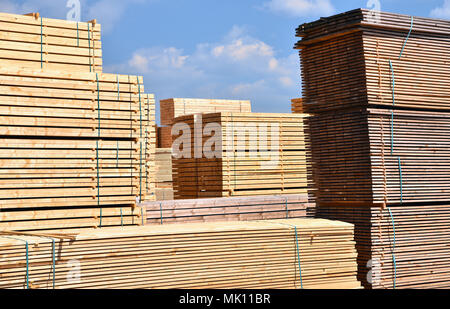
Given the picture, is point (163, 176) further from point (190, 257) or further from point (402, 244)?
point (190, 257)

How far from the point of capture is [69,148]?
9531 millimetres

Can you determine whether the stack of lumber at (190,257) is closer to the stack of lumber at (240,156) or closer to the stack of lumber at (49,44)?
the stack of lumber at (49,44)

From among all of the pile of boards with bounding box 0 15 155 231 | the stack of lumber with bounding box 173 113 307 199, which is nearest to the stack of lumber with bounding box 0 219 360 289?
the pile of boards with bounding box 0 15 155 231

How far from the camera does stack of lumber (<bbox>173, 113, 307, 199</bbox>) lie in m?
14.7

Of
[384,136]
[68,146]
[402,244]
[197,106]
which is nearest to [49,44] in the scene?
[68,146]

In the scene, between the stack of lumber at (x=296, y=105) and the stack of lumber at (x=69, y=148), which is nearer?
the stack of lumber at (x=69, y=148)

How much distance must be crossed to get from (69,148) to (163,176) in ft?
35.2

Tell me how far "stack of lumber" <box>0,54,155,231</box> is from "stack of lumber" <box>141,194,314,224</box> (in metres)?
1.19

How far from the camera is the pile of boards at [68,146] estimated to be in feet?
29.9

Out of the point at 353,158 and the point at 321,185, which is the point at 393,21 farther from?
the point at 321,185

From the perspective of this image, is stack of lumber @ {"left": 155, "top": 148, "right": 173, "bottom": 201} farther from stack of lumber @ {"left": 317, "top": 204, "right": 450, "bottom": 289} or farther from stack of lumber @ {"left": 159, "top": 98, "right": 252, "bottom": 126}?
stack of lumber @ {"left": 317, "top": 204, "right": 450, "bottom": 289}

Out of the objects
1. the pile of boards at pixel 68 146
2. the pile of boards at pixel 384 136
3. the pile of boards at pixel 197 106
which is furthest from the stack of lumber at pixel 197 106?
the pile of boards at pixel 68 146

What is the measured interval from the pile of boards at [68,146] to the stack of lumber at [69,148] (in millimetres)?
16
